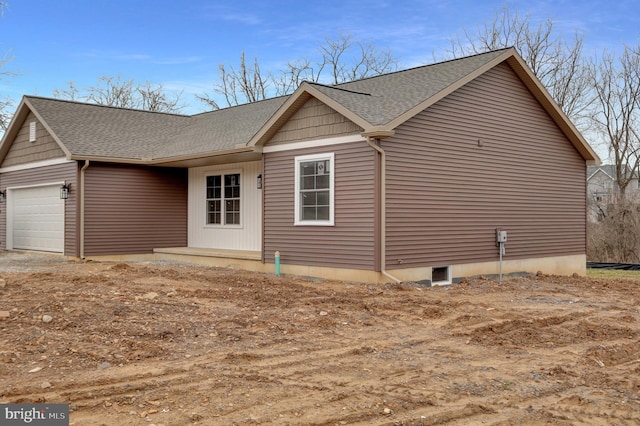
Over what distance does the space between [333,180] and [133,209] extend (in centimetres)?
737

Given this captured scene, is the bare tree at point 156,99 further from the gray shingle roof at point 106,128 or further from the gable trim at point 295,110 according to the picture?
the gable trim at point 295,110

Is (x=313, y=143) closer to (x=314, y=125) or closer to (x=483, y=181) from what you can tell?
(x=314, y=125)

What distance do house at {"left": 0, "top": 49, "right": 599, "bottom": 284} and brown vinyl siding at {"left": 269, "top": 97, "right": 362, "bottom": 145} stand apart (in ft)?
0.11

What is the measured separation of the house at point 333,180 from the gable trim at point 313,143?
1.3 inches

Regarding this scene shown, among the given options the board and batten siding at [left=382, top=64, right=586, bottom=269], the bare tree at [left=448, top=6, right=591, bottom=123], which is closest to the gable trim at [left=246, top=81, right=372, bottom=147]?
the board and batten siding at [left=382, top=64, right=586, bottom=269]

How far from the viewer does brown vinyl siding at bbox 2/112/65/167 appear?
17375mm

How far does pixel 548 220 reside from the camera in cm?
1523

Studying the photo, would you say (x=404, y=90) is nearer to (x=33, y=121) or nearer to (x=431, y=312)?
(x=431, y=312)

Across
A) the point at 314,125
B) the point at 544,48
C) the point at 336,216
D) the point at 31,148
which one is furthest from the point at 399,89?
the point at 544,48

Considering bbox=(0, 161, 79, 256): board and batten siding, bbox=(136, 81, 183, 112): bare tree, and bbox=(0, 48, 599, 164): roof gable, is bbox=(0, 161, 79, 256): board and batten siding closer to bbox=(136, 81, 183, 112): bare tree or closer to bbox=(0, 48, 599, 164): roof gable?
bbox=(0, 48, 599, 164): roof gable

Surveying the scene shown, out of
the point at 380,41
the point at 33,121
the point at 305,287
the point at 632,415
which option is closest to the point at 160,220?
the point at 33,121

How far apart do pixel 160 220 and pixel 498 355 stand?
1292 centimetres

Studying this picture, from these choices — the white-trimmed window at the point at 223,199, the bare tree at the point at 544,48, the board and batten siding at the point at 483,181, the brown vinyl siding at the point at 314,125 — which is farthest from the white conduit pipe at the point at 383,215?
the bare tree at the point at 544,48

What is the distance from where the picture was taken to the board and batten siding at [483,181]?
39.2 feet
